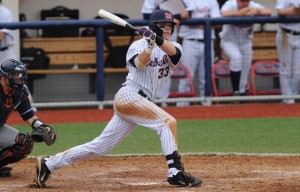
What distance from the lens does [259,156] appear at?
346 inches

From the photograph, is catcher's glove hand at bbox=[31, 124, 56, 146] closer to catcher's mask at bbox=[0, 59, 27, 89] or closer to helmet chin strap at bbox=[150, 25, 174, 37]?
catcher's mask at bbox=[0, 59, 27, 89]

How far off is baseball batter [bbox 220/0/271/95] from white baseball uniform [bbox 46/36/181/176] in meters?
5.64

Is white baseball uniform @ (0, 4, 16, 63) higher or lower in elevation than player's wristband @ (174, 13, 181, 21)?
lower

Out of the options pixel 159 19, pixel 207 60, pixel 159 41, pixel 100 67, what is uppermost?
pixel 159 19

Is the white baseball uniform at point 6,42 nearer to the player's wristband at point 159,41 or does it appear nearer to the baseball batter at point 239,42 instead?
the baseball batter at point 239,42

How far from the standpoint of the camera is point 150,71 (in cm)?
709

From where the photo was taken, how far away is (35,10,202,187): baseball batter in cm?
692

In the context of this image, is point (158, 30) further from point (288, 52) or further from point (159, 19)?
point (288, 52)

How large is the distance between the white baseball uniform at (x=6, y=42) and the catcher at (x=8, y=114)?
4611mm

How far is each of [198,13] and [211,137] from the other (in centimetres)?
314

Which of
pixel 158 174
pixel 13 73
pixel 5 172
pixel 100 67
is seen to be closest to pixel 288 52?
pixel 100 67

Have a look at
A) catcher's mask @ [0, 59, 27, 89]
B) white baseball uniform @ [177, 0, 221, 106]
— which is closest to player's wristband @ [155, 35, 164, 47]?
catcher's mask @ [0, 59, 27, 89]

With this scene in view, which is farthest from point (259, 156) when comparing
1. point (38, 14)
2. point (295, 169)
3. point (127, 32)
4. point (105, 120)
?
point (38, 14)

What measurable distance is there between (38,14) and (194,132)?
518 centimetres
